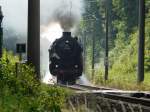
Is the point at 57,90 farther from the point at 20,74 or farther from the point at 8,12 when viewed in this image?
the point at 8,12

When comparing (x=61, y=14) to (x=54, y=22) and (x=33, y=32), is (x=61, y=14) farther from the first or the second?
(x=33, y=32)

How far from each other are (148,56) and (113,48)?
18641 mm

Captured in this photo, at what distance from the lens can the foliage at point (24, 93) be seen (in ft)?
40.3

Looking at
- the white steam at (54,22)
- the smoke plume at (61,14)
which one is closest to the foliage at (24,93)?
the white steam at (54,22)

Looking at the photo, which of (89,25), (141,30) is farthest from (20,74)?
(89,25)

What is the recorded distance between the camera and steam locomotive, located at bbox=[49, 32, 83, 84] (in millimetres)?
35031

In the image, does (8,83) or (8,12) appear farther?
(8,12)

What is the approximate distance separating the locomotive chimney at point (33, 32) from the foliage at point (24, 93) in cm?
266

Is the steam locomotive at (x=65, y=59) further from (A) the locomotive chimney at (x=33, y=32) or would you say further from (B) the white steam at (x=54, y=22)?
(A) the locomotive chimney at (x=33, y=32)

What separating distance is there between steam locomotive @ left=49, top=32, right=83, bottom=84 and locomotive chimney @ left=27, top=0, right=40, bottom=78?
42.6 feet

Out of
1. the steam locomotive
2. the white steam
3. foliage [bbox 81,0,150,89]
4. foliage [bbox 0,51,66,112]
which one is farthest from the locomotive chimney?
foliage [bbox 81,0,150,89]

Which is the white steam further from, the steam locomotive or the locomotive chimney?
the locomotive chimney

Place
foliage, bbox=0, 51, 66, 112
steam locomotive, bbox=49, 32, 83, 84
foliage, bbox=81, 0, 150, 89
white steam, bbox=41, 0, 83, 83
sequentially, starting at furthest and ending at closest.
A: foliage, bbox=81, 0, 150, 89 < white steam, bbox=41, 0, 83, 83 < steam locomotive, bbox=49, 32, 83, 84 < foliage, bbox=0, 51, 66, 112

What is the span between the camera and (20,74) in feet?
57.4
